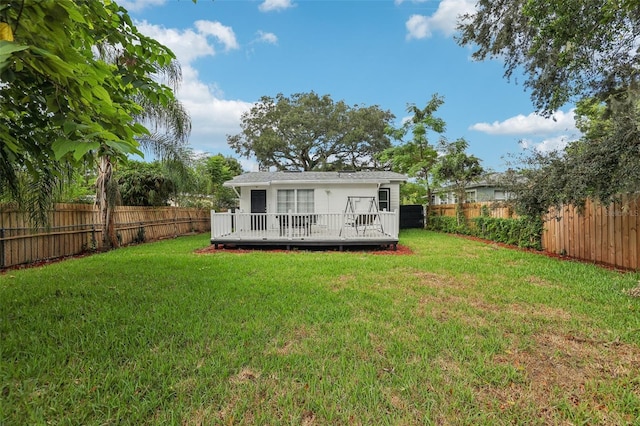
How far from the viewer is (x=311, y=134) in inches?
1059

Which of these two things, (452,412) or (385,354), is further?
(385,354)

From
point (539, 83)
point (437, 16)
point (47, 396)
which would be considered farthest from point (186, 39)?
point (539, 83)

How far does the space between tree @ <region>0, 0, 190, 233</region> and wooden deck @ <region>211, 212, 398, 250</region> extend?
747 cm

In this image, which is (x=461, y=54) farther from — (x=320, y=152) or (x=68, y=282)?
(x=320, y=152)

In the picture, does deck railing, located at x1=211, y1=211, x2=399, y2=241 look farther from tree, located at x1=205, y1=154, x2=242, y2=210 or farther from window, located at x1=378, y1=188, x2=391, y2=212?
tree, located at x1=205, y1=154, x2=242, y2=210

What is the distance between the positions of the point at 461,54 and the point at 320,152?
1875 cm

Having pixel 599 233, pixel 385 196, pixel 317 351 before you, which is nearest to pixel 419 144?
pixel 385 196

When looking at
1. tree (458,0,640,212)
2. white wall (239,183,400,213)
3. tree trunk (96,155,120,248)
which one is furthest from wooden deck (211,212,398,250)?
tree (458,0,640,212)

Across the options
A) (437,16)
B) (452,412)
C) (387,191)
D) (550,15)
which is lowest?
(452,412)

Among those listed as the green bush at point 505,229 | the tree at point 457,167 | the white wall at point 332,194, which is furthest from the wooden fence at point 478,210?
the white wall at point 332,194

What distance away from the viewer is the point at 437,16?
9656mm

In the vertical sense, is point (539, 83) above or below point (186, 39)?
below

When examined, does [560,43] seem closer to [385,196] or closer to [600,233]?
[600,233]

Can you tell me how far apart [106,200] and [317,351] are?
10.4m
